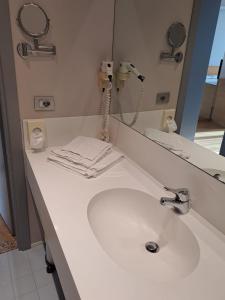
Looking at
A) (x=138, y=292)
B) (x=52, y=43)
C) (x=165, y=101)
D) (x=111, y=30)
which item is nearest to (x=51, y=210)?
(x=138, y=292)

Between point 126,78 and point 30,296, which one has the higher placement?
point 126,78

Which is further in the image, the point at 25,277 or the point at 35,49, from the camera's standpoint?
the point at 25,277

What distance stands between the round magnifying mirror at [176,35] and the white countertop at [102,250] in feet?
2.03

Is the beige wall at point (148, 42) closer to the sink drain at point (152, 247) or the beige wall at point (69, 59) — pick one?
the beige wall at point (69, 59)

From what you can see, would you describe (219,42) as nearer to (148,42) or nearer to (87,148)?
(148,42)

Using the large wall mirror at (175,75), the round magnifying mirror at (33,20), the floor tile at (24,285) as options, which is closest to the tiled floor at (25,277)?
the floor tile at (24,285)

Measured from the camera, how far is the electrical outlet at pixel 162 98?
1.08m

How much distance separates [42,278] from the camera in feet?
4.88

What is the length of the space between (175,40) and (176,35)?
0.02 meters

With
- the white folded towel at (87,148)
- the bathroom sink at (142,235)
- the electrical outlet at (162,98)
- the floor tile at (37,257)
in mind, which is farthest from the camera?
the floor tile at (37,257)

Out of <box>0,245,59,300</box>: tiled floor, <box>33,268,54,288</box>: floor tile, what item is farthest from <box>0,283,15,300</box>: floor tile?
<box>33,268,54,288</box>: floor tile

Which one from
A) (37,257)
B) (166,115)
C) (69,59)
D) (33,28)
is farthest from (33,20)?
(37,257)

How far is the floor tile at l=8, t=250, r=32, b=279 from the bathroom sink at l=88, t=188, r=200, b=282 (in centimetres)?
92

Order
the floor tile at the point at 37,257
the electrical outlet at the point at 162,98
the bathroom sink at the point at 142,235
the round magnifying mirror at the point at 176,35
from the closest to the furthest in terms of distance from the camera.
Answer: the bathroom sink at the point at 142,235
the round magnifying mirror at the point at 176,35
the electrical outlet at the point at 162,98
the floor tile at the point at 37,257
